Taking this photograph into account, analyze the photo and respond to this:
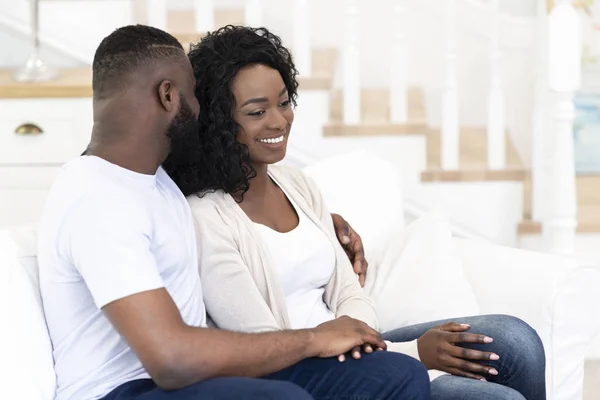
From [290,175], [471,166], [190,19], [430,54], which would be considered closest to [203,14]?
[190,19]

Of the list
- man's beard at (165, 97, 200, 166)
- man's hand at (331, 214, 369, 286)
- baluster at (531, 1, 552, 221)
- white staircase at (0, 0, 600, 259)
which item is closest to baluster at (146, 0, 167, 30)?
white staircase at (0, 0, 600, 259)

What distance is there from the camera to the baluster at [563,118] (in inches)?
120

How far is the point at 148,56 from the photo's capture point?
5.31ft

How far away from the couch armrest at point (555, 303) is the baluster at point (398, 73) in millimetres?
1091

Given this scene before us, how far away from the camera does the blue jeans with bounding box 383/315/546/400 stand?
5.94 feet

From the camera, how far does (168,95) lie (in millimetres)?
1637

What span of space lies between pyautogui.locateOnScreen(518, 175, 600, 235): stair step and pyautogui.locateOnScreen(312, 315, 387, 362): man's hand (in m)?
1.68

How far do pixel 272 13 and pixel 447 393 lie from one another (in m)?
→ 2.58

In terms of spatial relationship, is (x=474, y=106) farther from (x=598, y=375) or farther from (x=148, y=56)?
(x=148, y=56)

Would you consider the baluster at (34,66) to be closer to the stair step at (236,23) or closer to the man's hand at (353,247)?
the stair step at (236,23)

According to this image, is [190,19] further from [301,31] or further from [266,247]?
[266,247]

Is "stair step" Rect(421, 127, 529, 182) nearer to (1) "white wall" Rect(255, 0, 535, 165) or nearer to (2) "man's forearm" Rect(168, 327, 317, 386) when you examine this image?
(1) "white wall" Rect(255, 0, 535, 165)

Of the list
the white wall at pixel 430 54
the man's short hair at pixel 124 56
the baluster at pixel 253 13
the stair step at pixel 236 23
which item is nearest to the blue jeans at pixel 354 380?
the man's short hair at pixel 124 56

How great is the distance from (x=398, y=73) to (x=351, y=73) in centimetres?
15
